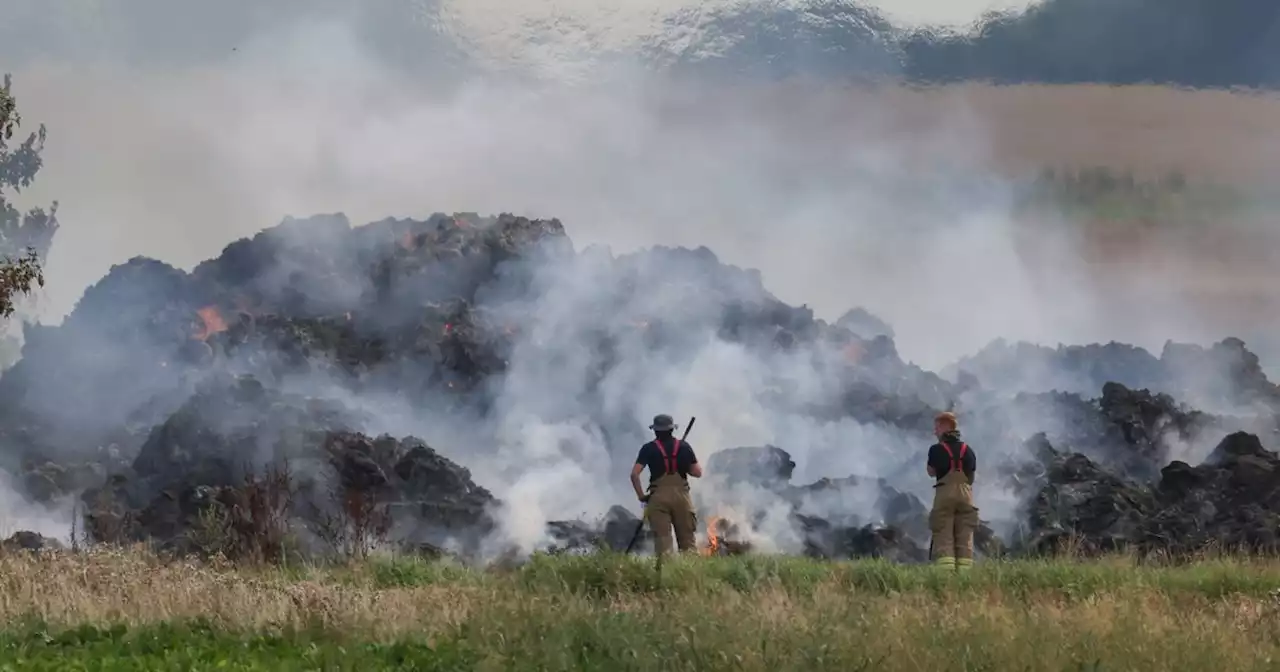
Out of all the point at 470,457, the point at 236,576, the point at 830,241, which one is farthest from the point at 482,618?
the point at 830,241

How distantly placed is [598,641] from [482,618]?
1.18 m

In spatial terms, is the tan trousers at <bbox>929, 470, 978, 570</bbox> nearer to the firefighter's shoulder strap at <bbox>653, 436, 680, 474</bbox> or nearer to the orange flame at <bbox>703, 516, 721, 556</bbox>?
the firefighter's shoulder strap at <bbox>653, 436, 680, 474</bbox>

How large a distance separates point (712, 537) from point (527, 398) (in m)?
6.58

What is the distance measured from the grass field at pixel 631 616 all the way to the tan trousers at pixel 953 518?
80cm

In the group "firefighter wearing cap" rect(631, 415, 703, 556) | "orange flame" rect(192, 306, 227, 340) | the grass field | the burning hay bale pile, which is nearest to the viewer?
the grass field

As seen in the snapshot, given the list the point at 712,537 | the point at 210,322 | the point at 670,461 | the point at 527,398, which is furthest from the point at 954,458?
the point at 210,322

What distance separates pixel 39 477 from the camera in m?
21.8

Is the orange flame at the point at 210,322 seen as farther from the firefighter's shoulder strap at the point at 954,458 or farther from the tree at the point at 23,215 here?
the firefighter's shoulder strap at the point at 954,458

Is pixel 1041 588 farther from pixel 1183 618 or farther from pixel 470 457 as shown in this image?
pixel 470 457

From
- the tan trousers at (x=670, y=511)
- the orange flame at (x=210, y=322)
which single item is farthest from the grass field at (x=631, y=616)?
the orange flame at (x=210, y=322)

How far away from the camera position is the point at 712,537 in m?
18.1

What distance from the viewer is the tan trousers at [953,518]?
14270 mm

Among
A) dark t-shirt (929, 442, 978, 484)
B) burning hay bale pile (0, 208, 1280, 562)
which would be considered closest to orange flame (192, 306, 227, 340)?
burning hay bale pile (0, 208, 1280, 562)

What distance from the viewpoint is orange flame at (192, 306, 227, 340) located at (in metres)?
24.1
